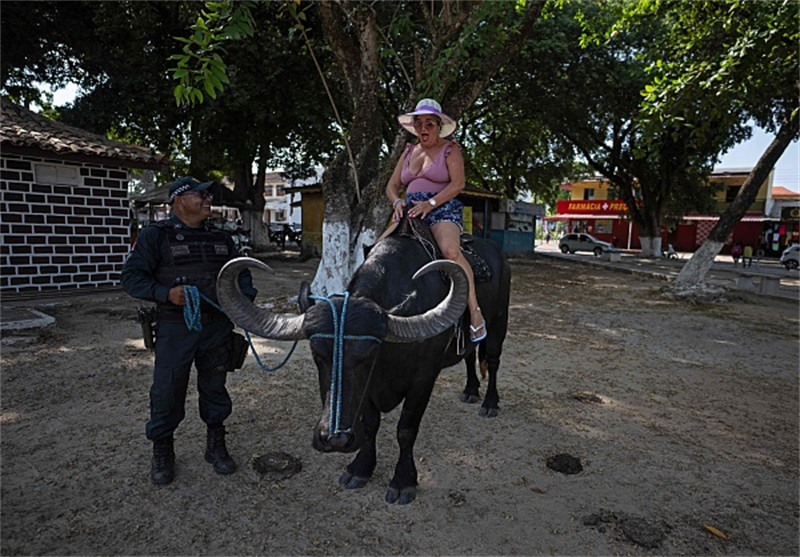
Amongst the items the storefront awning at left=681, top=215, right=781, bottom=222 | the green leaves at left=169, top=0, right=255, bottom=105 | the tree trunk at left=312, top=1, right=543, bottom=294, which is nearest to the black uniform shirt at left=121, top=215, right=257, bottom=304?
the green leaves at left=169, top=0, right=255, bottom=105

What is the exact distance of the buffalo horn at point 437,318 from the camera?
8.43 ft

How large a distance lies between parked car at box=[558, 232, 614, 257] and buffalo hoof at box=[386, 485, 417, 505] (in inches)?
1249

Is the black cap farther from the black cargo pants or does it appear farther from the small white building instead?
the small white building

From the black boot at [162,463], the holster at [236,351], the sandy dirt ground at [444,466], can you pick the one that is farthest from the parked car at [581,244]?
the black boot at [162,463]

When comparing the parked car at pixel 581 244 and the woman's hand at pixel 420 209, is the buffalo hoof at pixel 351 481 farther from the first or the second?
the parked car at pixel 581 244

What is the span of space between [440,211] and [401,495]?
7.16ft

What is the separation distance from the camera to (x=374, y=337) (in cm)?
251

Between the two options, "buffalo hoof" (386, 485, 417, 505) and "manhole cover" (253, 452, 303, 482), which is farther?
"manhole cover" (253, 452, 303, 482)

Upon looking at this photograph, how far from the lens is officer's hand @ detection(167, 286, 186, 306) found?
311 cm

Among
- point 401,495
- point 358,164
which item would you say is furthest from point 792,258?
point 401,495

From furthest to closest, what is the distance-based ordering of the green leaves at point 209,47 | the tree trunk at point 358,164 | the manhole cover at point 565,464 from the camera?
1. the tree trunk at point 358,164
2. the green leaves at point 209,47
3. the manhole cover at point 565,464

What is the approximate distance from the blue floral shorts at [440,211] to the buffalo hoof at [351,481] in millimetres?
2021

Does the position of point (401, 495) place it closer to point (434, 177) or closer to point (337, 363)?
point (337, 363)

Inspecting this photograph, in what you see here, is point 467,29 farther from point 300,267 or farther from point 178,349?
point 300,267
